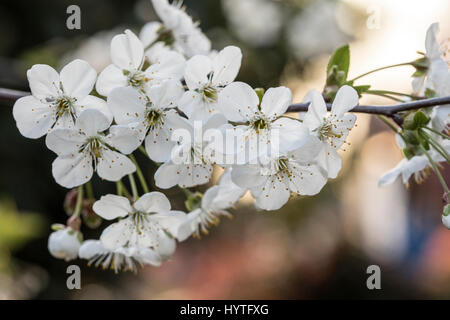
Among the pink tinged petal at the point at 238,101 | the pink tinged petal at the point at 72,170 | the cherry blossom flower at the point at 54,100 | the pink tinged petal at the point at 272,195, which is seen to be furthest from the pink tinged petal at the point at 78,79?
the pink tinged petal at the point at 272,195

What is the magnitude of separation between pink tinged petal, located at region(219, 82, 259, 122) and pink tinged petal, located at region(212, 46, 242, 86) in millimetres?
52

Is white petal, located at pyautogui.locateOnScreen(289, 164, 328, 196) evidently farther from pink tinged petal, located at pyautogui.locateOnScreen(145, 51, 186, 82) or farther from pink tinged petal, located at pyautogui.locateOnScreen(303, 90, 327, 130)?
pink tinged petal, located at pyautogui.locateOnScreen(145, 51, 186, 82)

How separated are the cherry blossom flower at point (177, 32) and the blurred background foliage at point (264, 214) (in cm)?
42

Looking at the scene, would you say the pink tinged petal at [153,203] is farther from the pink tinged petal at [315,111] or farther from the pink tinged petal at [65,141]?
the pink tinged petal at [315,111]

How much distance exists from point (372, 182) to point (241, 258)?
5.90ft

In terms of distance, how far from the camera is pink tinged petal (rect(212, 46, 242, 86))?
747 mm

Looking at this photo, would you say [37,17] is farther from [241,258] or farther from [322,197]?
[241,258]

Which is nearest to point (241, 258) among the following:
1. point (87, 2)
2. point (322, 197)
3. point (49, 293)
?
point (322, 197)

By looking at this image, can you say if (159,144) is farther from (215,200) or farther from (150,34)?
A: (150,34)

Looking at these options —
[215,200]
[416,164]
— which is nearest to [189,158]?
[215,200]

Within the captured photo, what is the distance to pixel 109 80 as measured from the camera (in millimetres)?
780

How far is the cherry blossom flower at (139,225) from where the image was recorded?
0.82 m

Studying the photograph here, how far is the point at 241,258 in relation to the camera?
18.6 ft

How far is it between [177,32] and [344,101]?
57cm
